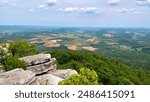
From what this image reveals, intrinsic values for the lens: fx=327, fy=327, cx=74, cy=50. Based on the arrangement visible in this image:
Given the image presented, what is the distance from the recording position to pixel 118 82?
7319cm

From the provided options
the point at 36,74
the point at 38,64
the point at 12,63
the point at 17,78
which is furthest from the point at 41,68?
the point at 17,78

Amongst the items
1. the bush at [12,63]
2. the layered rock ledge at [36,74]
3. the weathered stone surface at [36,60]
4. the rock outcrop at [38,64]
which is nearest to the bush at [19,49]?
the bush at [12,63]

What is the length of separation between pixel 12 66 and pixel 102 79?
2782 cm

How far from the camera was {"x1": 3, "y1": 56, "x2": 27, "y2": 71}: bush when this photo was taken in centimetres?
4957

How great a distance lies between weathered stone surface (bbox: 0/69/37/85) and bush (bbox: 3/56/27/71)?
1100 cm

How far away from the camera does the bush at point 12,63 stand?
49.6m

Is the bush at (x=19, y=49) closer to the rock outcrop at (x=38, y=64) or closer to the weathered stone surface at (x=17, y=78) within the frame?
the rock outcrop at (x=38, y=64)

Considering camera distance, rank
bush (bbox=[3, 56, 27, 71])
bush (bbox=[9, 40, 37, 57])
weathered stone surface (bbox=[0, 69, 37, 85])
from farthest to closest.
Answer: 1. bush (bbox=[9, 40, 37, 57])
2. bush (bbox=[3, 56, 27, 71])
3. weathered stone surface (bbox=[0, 69, 37, 85])

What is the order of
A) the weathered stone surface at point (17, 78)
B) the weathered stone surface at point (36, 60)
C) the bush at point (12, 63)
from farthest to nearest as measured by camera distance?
1. the weathered stone surface at point (36, 60)
2. the bush at point (12, 63)
3. the weathered stone surface at point (17, 78)

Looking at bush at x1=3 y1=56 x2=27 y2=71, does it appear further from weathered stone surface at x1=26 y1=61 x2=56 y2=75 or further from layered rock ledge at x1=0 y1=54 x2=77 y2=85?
weathered stone surface at x1=26 y1=61 x2=56 y2=75

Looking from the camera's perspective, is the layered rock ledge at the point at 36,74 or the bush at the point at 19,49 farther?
the bush at the point at 19,49

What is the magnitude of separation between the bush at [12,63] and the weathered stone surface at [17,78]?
10996 mm

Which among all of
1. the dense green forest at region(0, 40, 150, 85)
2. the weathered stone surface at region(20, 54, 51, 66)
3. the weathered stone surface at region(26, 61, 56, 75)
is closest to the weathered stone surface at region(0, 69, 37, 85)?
the dense green forest at region(0, 40, 150, 85)

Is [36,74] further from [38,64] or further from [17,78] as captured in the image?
[17,78]
